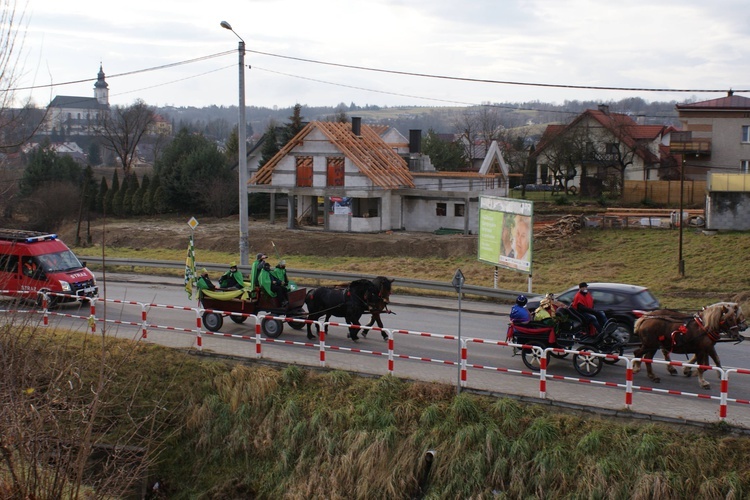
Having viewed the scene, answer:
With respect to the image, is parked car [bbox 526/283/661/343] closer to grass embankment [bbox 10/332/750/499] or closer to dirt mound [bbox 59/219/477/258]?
grass embankment [bbox 10/332/750/499]

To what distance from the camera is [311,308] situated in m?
18.3

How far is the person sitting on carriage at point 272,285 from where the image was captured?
18359mm

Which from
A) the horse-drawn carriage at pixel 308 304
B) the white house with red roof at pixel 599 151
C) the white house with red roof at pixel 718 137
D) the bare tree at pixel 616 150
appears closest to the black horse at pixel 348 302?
the horse-drawn carriage at pixel 308 304

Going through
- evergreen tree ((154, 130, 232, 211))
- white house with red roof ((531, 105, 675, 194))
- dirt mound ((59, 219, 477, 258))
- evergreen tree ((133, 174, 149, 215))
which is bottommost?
dirt mound ((59, 219, 477, 258))

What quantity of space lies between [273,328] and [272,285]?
3.31ft

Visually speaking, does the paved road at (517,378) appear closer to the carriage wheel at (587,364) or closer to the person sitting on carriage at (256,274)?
the carriage wheel at (587,364)

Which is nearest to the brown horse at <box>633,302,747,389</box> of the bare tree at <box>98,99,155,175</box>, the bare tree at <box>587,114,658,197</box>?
the bare tree at <box>587,114,658,197</box>

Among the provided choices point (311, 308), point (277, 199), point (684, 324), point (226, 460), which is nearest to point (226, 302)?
point (311, 308)

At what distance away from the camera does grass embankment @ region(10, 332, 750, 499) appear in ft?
37.3

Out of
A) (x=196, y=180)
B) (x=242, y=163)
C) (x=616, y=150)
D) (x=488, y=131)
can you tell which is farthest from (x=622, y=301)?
(x=488, y=131)

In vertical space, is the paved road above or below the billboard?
below

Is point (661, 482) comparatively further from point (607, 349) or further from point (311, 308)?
point (311, 308)

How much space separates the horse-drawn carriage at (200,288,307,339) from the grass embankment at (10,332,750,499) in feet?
7.94

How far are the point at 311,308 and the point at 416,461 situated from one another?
6.39 metres
